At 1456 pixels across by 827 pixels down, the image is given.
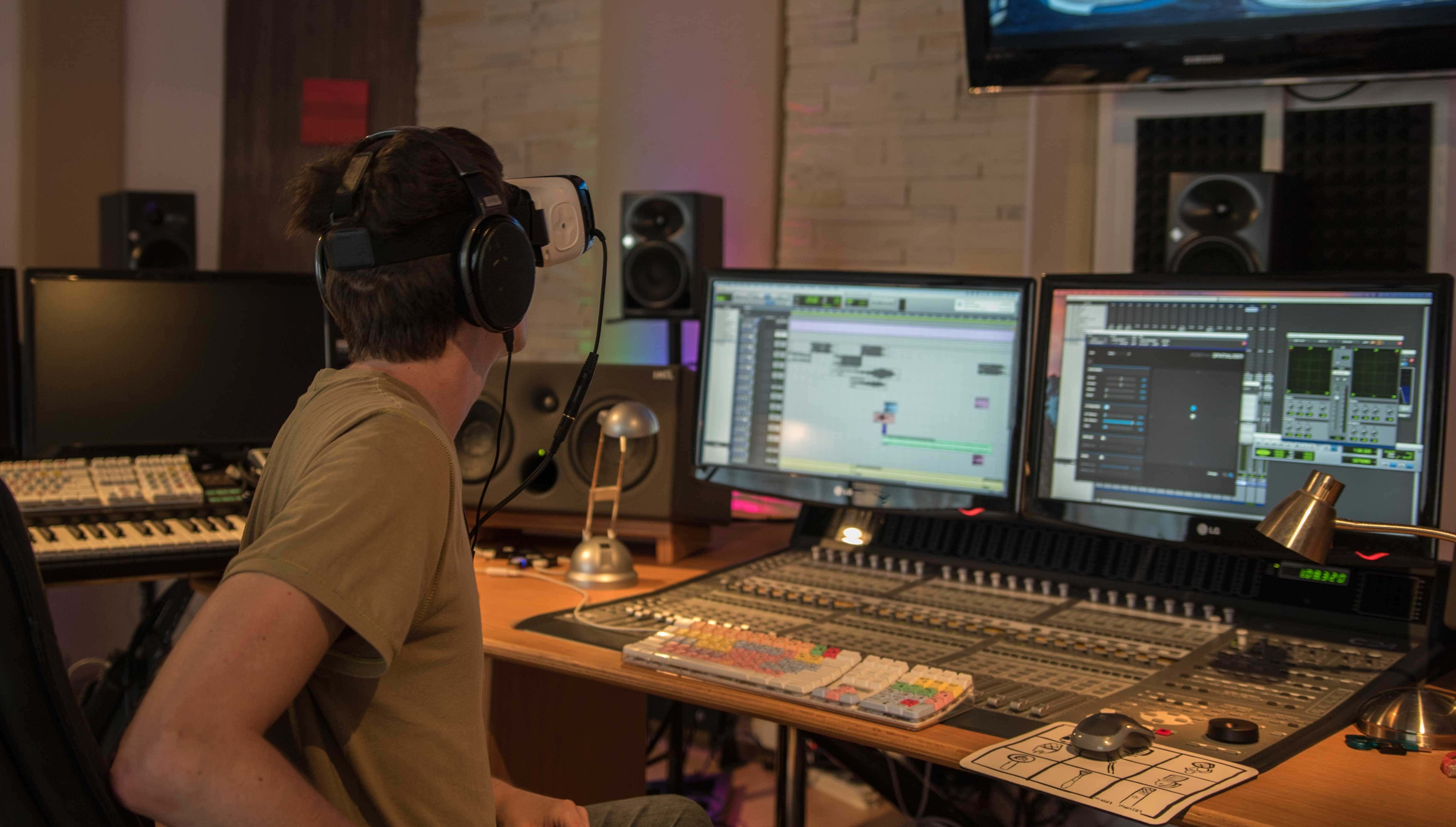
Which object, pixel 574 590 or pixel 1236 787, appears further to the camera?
pixel 574 590

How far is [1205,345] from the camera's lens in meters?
1.70

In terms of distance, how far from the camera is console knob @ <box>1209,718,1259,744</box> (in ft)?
4.02

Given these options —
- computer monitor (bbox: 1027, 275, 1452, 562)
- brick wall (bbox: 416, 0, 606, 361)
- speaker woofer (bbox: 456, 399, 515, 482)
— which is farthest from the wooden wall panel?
computer monitor (bbox: 1027, 275, 1452, 562)

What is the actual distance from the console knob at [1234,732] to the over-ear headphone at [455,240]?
2.75 feet

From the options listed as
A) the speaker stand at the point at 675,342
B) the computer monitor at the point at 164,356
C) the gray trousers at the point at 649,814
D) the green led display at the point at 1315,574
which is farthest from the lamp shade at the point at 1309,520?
the speaker stand at the point at 675,342

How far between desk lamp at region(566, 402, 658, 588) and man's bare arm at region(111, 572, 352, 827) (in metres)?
1.08

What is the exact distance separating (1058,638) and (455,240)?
38.5 inches

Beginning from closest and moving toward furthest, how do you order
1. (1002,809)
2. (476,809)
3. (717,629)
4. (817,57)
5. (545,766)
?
1. (476,809)
2. (717,629)
3. (545,766)
4. (1002,809)
5. (817,57)

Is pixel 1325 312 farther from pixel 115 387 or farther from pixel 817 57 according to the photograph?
pixel 115 387

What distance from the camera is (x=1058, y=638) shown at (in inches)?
62.5

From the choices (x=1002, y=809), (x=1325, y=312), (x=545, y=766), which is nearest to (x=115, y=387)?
(x=545, y=766)

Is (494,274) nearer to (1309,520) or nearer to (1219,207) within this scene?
(1309,520)

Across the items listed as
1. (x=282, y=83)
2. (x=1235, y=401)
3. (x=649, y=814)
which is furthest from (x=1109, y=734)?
(x=282, y=83)

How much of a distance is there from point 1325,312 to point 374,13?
342 cm
